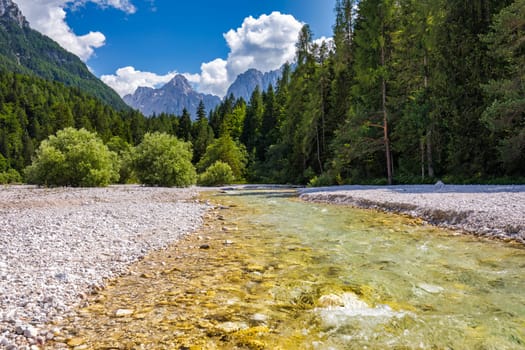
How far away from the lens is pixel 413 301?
161 inches

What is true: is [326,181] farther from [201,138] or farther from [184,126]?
[184,126]

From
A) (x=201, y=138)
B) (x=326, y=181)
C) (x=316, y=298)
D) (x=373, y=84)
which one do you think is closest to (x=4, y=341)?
(x=316, y=298)

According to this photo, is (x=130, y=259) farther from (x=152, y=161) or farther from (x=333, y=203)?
(x=152, y=161)

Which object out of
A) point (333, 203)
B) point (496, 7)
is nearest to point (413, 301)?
point (333, 203)

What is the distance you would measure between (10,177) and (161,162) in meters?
59.2

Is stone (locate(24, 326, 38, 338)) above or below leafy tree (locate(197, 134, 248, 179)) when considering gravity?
below

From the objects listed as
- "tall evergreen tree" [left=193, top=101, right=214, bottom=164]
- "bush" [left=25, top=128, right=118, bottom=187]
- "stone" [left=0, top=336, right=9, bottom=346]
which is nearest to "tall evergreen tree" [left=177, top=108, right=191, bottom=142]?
"tall evergreen tree" [left=193, top=101, right=214, bottom=164]

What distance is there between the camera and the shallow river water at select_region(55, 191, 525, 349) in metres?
3.21

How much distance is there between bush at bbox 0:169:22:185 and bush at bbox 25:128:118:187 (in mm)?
46481

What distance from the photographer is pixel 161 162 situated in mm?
33375

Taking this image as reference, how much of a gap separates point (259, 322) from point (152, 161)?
32632 millimetres

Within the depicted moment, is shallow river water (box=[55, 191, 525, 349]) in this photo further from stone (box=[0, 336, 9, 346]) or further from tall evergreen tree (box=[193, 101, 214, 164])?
tall evergreen tree (box=[193, 101, 214, 164])

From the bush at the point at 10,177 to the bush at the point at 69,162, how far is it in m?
46.5

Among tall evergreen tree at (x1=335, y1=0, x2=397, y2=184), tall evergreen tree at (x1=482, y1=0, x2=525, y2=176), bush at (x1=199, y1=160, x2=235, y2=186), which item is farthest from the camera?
bush at (x1=199, y1=160, x2=235, y2=186)
